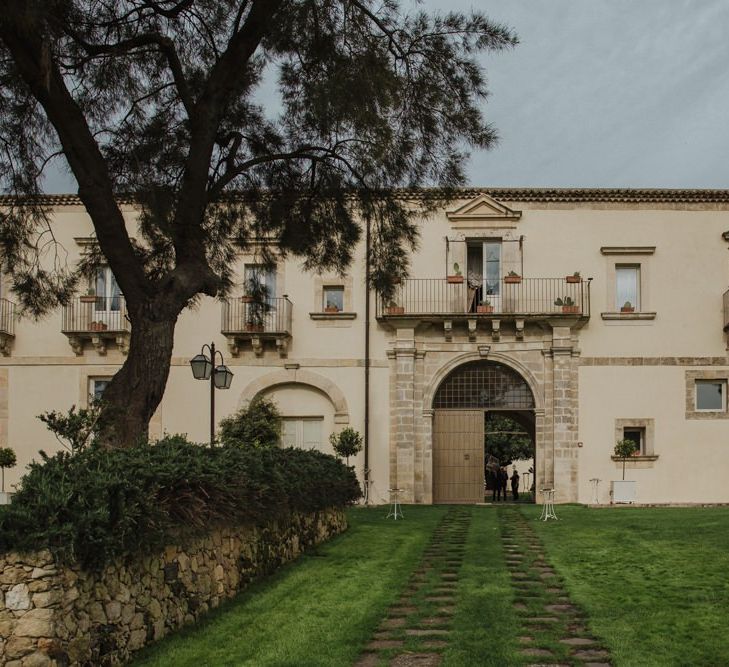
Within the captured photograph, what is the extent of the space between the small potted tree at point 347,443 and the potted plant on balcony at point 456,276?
429cm

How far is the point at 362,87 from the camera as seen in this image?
9562 millimetres

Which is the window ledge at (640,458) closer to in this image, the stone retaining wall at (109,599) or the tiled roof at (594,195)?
the tiled roof at (594,195)

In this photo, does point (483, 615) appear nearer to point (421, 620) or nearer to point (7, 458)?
point (421, 620)

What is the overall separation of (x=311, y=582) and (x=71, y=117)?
508 centimetres

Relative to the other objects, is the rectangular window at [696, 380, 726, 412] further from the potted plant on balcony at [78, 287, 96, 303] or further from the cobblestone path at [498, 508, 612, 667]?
the potted plant on balcony at [78, 287, 96, 303]

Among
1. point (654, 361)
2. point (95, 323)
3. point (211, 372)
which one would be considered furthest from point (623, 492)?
point (95, 323)

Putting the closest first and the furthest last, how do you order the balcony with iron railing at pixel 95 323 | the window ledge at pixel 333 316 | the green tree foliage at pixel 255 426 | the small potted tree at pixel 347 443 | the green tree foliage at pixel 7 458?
the green tree foliage at pixel 255 426 < the green tree foliage at pixel 7 458 < the small potted tree at pixel 347 443 < the balcony with iron railing at pixel 95 323 < the window ledge at pixel 333 316

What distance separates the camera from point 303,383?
902 inches

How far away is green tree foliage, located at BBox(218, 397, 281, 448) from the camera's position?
1973 cm

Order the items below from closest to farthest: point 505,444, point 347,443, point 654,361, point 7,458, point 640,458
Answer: point 7,458
point 347,443
point 640,458
point 654,361
point 505,444

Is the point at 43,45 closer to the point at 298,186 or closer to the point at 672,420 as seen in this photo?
the point at 298,186

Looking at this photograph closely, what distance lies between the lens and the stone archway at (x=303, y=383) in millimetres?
22750

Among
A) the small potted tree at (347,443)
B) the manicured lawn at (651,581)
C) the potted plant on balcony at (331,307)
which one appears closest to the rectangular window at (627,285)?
the potted plant on balcony at (331,307)

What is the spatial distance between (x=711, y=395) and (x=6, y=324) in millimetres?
17200
